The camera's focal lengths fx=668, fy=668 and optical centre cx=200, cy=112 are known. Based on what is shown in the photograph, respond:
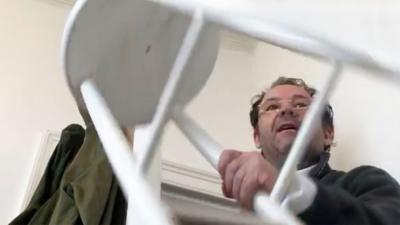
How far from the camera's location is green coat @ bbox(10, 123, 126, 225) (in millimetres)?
1537

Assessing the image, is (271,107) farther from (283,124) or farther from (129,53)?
(129,53)

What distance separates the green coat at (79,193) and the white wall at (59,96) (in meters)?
0.30

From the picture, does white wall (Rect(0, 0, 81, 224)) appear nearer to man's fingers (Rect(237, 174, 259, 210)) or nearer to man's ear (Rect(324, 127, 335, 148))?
man's ear (Rect(324, 127, 335, 148))

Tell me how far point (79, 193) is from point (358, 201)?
844mm

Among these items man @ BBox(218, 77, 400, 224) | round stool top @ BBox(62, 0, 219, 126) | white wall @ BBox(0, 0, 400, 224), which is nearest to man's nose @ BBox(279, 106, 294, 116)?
man @ BBox(218, 77, 400, 224)

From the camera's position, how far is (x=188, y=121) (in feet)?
2.54

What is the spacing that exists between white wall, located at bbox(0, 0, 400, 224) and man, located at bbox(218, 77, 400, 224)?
105 millimetres

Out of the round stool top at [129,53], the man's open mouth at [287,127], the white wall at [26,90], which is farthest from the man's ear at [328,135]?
the white wall at [26,90]

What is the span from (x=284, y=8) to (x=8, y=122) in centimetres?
177

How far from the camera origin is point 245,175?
0.64 meters

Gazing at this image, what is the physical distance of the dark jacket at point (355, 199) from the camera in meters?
0.79

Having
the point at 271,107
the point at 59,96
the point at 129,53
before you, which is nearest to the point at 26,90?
the point at 59,96

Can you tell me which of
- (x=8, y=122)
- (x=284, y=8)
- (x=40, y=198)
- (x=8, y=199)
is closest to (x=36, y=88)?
(x=8, y=122)

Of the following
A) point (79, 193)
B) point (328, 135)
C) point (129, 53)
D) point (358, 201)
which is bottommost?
point (79, 193)
